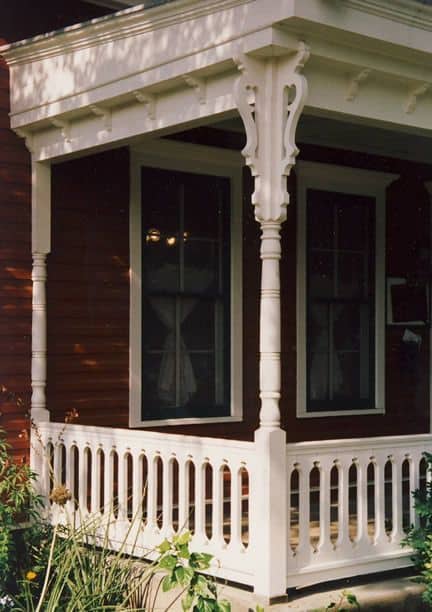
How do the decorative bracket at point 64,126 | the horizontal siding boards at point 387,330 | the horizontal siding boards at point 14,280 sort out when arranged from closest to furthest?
the decorative bracket at point 64,126 → the horizontal siding boards at point 14,280 → the horizontal siding boards at point 387,330

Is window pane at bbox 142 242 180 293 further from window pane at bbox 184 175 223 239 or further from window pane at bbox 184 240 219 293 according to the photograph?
window pane at bbox 184 175 223 239

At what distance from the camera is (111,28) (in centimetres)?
725

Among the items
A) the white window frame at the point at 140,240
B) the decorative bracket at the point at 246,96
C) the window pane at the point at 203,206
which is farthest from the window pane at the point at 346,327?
the decorative bracket at the point at 246,96

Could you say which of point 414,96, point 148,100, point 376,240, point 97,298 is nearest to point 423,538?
point 414,96

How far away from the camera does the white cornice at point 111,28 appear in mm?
6441

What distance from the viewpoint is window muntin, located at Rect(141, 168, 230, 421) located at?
29.8ft

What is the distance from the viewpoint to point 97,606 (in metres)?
5.60

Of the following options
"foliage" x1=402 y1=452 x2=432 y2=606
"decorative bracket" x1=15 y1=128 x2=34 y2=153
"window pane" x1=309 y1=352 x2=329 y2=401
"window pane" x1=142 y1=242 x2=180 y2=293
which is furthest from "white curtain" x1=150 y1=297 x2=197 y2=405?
"foliage" x1=402 y1=452 x2=432 y2=606

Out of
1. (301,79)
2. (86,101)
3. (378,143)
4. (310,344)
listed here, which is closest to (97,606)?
(301,79)

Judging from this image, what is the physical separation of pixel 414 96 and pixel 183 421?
376cm

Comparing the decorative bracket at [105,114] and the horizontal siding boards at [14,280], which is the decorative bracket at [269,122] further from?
the horizontal siding boards at [14,280]

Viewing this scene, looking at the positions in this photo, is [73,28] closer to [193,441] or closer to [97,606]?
[193,441]

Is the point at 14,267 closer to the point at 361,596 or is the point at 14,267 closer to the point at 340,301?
the point at 340,301

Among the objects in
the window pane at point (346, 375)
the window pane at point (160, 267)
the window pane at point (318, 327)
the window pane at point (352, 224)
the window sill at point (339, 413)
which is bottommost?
the window sill at point (339, 413)
